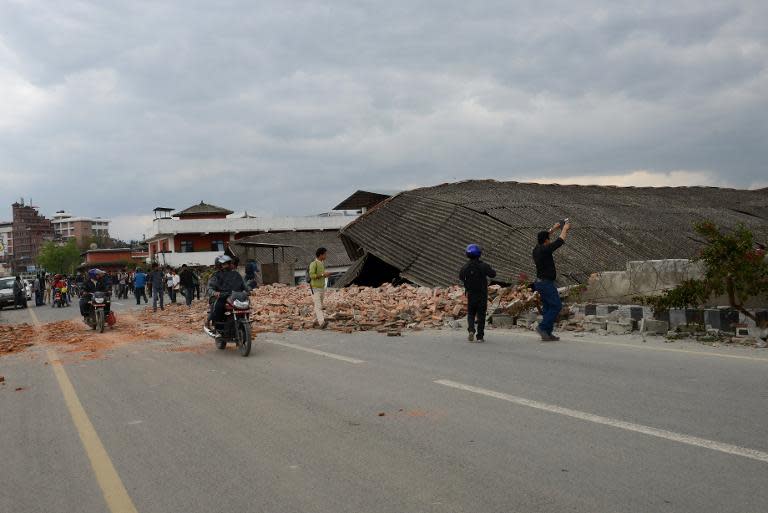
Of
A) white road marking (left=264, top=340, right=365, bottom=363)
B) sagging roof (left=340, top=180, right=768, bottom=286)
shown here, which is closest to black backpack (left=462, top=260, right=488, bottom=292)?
white road marking (left=264, top=340, right=365, bottom=363)

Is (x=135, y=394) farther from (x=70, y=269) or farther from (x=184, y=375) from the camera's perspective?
(x=70, y=269)

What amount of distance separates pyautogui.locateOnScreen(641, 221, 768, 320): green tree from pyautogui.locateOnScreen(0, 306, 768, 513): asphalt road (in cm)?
188

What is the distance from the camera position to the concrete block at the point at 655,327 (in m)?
11.3

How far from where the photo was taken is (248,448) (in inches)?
205

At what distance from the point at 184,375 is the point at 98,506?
16.2ft

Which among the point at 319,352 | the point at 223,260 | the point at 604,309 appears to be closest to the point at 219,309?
the point at 223,260

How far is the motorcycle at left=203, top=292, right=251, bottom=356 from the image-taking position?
10.7 metres

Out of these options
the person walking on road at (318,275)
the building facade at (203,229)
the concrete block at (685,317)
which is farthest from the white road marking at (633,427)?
the building facade at (203,229)

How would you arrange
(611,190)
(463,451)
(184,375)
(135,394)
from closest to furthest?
1. (463,451)
2. (135,394)
3. (184,375)
4. (611,190)

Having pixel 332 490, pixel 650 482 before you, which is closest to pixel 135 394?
pixel 332 490

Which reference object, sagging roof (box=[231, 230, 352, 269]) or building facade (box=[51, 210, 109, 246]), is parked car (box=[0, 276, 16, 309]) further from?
building facade (box=[51, 210, 109, 246])

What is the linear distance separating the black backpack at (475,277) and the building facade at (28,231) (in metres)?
183

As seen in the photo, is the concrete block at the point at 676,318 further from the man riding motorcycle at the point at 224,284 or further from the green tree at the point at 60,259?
the green tree at the point at 60,259

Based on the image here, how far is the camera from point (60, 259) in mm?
125625
